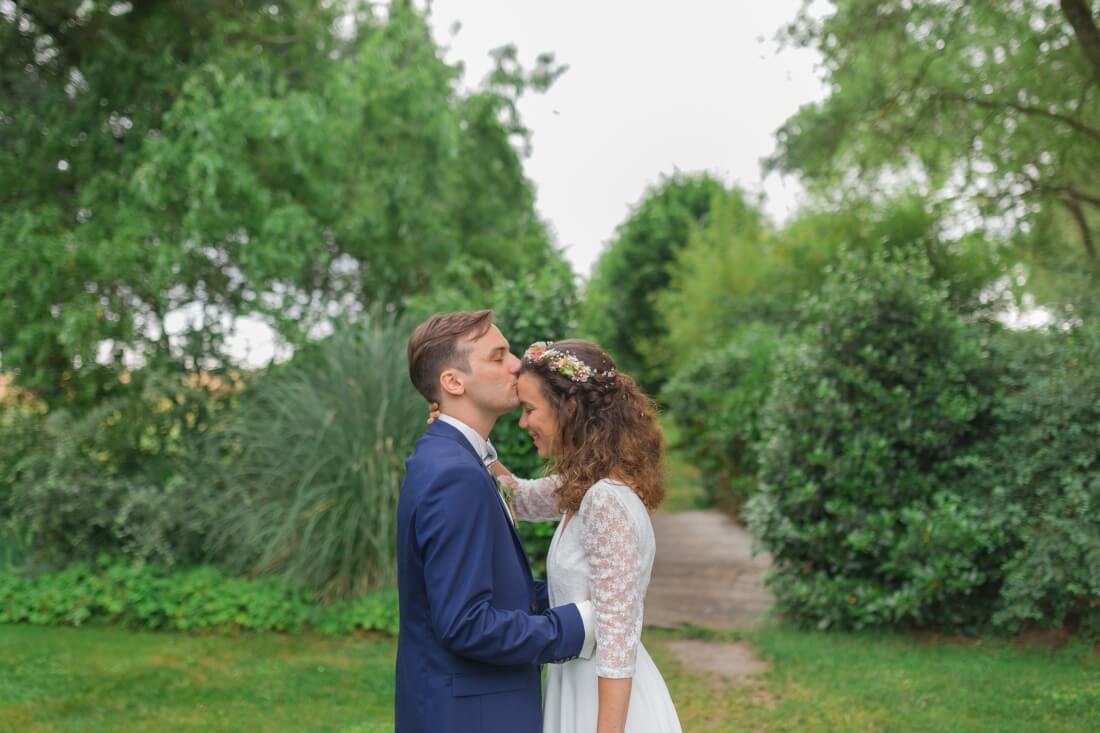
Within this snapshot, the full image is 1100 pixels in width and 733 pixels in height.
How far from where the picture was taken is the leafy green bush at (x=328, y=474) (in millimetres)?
7445

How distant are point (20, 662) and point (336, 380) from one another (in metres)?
2.94

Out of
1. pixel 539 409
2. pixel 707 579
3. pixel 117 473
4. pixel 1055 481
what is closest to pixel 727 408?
pixel 707 579

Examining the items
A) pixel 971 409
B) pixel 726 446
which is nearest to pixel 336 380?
pixel 971 409

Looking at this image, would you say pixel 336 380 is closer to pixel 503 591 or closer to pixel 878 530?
pixel 878 530

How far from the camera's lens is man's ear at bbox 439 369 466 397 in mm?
2607

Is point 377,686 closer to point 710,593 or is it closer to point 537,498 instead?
point 537,498

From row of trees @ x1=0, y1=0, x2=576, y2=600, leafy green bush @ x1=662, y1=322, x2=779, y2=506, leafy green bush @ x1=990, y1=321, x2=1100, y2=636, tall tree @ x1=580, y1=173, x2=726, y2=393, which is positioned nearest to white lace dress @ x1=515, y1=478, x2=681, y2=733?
row of trees @ x1=0, y1=0, x2=576, y2=600

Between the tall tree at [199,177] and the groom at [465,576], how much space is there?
21.2 feet

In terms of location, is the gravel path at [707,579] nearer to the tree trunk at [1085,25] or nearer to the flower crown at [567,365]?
the flower crown at [567,365]

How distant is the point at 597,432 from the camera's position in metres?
2.72

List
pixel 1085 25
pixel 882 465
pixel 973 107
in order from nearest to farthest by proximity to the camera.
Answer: pixel 882 465 → pixel 1085 25 → pixel 973 107

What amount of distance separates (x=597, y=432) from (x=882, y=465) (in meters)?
5.18

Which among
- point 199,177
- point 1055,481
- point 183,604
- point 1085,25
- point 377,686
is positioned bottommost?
point 377,686

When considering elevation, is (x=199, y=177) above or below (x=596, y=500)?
above
